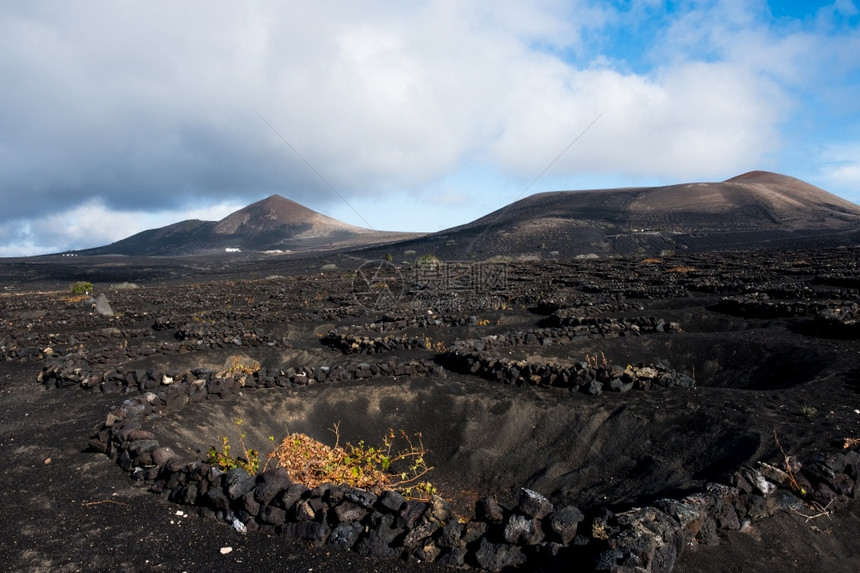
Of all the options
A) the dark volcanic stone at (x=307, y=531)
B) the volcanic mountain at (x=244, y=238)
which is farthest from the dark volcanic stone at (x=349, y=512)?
the volcanic mountain at (x=244, y=238)

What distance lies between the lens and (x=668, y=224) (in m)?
86.2

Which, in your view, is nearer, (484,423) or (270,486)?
(270,486)

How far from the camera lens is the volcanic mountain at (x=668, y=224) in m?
69.4

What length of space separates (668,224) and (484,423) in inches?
3431

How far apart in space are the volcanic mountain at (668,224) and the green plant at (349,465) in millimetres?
62960

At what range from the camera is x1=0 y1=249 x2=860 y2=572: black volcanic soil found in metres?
5.12

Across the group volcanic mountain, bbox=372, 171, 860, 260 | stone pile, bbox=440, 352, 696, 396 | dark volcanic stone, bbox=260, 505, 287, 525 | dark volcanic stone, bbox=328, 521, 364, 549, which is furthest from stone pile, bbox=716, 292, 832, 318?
volcanic mountain, bbox=372, 171, 860, 260

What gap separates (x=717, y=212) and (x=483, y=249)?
45.3 metres

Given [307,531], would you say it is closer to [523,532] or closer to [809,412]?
[523,532]

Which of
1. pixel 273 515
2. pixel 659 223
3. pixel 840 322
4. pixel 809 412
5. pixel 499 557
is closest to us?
pixel 499 557

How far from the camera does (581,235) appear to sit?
260 ft

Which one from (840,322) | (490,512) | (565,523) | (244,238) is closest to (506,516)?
(490,512)

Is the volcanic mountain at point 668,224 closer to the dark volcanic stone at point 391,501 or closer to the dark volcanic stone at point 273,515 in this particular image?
the dark volcanic stone at point 391,501

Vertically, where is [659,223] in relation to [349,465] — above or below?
above
